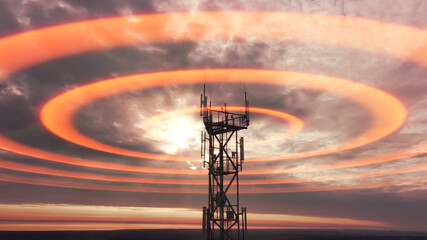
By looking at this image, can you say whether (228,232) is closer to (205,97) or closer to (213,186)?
(213,186)

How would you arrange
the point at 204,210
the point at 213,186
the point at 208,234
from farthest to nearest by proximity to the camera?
the point at 213,186 → the point at 208,234 → the point at 204,210

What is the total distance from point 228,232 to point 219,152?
305 inches

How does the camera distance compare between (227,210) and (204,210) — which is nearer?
(204,210)

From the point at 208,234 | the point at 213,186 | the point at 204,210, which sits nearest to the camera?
the point at 204,210

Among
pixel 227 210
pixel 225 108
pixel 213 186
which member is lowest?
pixel 227 210

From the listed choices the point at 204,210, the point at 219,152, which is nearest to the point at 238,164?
the point at 219,152

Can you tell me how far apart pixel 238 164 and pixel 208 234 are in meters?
7.06

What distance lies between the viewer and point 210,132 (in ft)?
95.9

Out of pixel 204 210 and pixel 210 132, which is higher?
pixel 210 132

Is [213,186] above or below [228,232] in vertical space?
above

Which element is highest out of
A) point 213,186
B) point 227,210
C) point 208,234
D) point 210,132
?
point 210,132

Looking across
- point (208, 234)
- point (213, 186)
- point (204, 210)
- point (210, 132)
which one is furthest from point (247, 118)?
point (208, 234)

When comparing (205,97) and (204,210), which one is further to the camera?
(205,97)

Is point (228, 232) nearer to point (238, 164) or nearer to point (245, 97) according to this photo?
point (238, 164)
